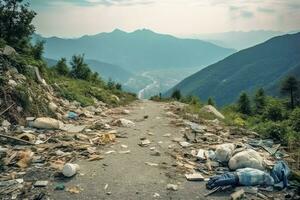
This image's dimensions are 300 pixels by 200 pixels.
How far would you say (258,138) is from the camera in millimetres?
12156

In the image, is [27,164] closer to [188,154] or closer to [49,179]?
[49,179]

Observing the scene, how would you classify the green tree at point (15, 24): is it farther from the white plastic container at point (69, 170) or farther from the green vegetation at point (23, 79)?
the white plastic container at point (69, 170)

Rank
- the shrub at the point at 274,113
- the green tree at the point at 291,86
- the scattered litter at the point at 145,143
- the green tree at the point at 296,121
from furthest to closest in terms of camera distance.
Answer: the green tree at the point at 291,86, the shrub at the point at 274,113, the green tree at the point at 296,121, the scattered litter at the point at 145,143

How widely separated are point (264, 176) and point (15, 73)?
1082 centimetres

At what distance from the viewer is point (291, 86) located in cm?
4972

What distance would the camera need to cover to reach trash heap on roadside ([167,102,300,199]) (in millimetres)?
7273

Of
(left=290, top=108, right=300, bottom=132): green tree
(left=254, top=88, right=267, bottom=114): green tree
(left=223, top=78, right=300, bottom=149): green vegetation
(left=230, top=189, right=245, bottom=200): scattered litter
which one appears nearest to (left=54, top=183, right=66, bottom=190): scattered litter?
(left=230, top=189, right=245, bottom=200): scattered litter

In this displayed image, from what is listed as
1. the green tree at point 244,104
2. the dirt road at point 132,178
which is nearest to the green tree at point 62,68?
the green tree at point 244,104

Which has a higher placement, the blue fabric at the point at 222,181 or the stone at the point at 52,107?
the stone at the point at 52,107

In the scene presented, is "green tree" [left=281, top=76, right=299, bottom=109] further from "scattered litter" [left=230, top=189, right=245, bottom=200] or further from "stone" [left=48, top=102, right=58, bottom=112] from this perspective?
"scattered litter" [left=230, top=189, right=245, bottom=200]

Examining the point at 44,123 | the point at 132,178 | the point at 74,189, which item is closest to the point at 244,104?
the point at 44,123

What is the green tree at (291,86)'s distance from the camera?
49.7 meters

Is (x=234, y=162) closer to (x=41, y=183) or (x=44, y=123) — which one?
(x=41, y=183)

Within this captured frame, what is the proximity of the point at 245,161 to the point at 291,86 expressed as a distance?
45.7m
